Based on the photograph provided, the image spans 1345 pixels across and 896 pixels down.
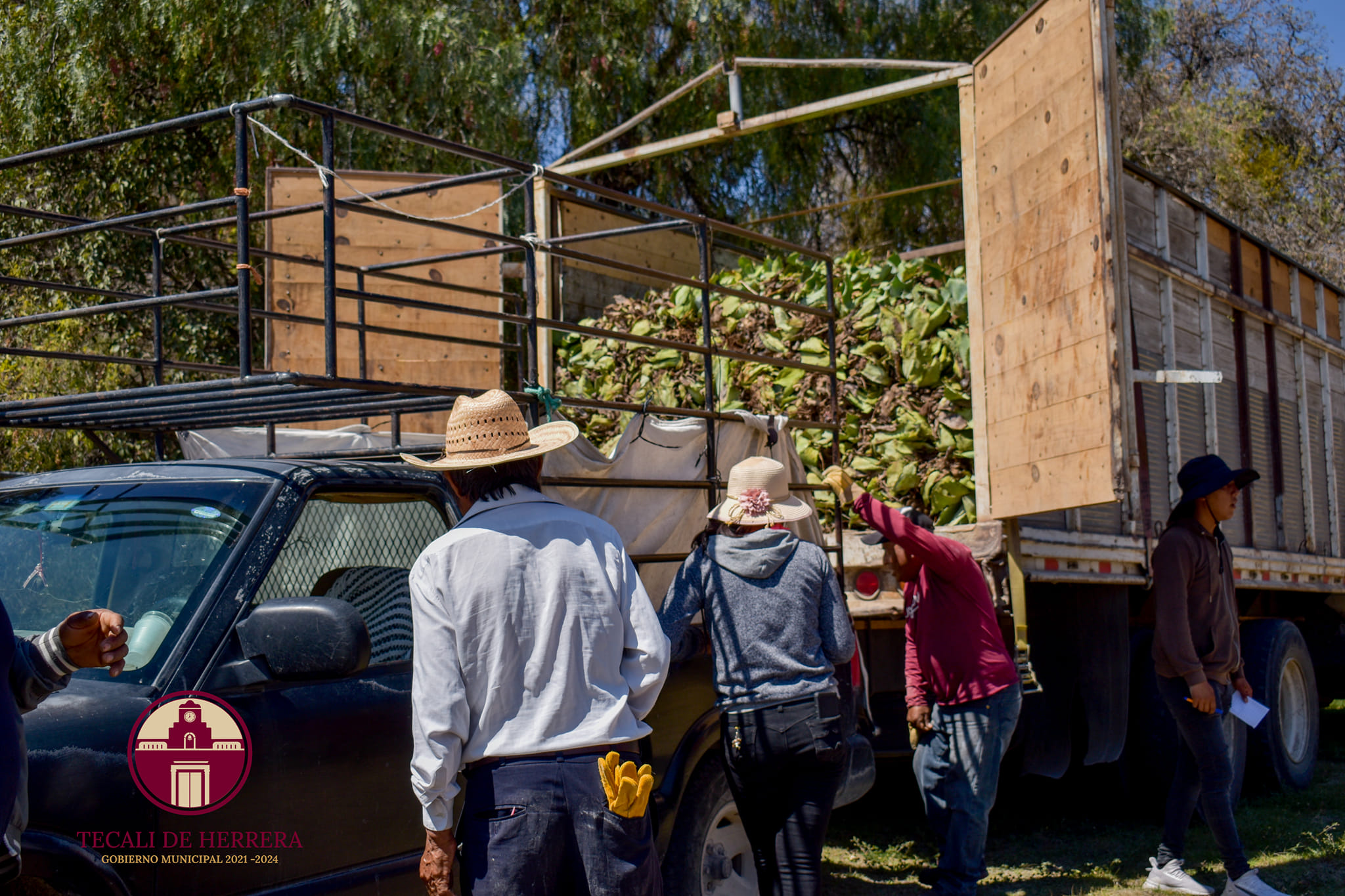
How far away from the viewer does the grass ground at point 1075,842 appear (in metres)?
5.65

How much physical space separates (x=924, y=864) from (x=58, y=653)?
469 centimetres

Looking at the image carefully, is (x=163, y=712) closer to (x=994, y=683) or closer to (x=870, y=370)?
(x=994, y=683)

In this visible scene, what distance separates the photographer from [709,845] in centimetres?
436

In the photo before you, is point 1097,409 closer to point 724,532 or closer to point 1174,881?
point 724,532

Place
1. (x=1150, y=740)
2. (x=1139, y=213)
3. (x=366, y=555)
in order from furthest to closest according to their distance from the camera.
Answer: (x=1139, y=213) < (x=1150, y=740) < (x=366, y=555)

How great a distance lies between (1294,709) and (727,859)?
17.0 feet

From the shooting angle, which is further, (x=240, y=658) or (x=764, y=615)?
(x=764, y=615)

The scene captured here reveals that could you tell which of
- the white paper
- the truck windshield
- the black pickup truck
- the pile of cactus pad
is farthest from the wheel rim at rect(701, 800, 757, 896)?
the white paper

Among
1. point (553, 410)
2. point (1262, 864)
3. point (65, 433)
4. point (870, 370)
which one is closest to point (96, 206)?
point (65, 433)

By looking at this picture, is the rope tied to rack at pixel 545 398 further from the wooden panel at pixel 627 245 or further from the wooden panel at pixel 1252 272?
the wooden panel at pixel 1252 272

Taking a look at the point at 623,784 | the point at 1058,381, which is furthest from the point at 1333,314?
the point at 623,784

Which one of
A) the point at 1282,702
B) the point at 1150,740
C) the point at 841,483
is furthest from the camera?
the point at 1282,702

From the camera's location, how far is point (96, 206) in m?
12.0

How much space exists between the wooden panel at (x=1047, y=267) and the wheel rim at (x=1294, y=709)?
10.7 feet
